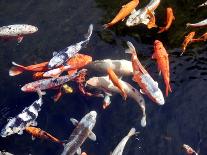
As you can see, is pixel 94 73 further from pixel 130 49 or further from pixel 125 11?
pixel 125 11

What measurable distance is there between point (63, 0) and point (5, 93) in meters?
3.74

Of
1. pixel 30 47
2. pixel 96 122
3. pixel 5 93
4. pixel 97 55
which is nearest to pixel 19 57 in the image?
pixel 30 47

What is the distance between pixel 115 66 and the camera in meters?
11.1

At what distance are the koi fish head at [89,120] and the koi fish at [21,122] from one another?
122cm

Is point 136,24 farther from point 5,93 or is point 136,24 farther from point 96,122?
point 5,93

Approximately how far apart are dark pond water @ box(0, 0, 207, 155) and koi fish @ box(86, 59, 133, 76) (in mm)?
604

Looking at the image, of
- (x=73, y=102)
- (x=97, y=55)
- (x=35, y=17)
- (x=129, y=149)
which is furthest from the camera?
(x=35, y=17)

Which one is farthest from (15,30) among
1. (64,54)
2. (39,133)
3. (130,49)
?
(130,49)

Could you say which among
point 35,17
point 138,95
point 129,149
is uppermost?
point 35,17

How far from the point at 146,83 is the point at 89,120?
1.64 meters

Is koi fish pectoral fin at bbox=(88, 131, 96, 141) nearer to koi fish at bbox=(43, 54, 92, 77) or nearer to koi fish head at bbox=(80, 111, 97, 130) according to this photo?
koi fish head at bbox=(80, 111, 97, 130)

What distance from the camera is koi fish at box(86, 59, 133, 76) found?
36.3ft

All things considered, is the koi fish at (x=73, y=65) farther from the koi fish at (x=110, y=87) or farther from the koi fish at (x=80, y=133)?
the koi fish at (x=80, y=133)

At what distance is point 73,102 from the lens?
11102 mm
